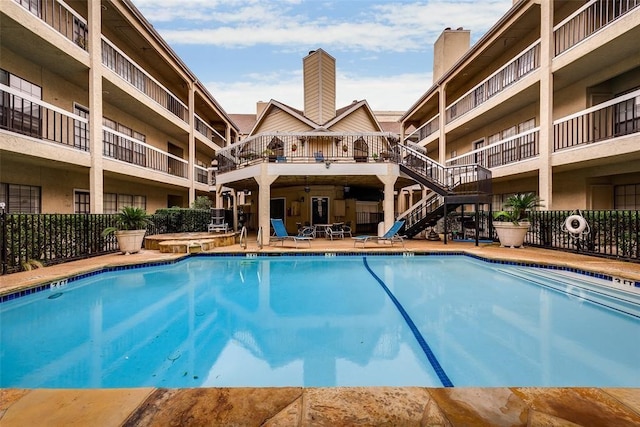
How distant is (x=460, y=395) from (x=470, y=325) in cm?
329

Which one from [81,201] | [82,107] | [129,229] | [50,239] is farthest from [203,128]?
[50,239]

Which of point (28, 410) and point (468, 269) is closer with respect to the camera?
point (28, 410)

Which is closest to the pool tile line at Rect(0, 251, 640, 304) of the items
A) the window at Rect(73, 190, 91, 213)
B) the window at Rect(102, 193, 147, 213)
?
the window at Rect(73, 190, 91, 213)

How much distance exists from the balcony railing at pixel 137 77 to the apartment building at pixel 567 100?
17.1 m

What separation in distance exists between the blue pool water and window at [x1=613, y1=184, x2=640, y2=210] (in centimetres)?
721

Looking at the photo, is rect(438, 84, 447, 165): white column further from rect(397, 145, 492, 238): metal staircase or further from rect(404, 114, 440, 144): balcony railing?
rect(397, 145, 492, 238): metal staircase

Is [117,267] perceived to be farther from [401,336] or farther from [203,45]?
[203,45]

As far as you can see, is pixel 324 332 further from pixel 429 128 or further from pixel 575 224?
pixel 429 128

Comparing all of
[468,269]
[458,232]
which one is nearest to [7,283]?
[468,269]

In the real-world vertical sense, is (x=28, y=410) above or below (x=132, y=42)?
below

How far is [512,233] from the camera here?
11.6 meters

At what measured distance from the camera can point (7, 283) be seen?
6020 millimetres

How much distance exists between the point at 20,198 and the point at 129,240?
4.18 meters

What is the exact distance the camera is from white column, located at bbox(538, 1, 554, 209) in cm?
1151
